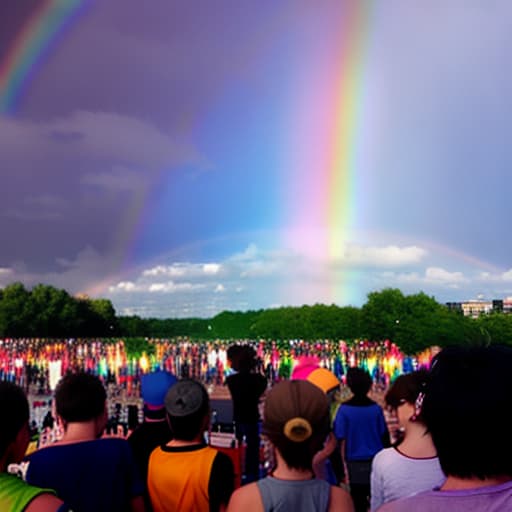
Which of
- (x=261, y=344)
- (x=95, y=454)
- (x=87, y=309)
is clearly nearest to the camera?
(x=95, y=454)

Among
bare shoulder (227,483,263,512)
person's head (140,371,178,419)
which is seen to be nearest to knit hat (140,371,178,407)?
person's head (140,371,178,419)

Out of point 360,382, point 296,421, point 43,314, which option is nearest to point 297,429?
point 296,421

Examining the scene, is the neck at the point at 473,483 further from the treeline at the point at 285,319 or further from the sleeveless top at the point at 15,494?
the treeline at the point at 285,319

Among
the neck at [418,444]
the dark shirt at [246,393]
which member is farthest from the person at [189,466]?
the dark shirt at [246,393]

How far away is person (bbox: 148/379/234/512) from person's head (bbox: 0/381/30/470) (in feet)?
3.42

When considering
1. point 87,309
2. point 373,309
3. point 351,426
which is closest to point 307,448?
point 351,426

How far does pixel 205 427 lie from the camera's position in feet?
10.8

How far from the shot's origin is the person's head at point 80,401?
3223 mm

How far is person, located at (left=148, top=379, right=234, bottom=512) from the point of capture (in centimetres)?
309

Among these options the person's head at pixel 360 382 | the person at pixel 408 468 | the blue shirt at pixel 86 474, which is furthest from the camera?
the person's head at pixel 360 382

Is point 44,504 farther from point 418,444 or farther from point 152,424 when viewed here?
point 418,444

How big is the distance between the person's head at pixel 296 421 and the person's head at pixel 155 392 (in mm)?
1375

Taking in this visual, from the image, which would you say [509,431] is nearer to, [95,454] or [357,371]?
[95,454]

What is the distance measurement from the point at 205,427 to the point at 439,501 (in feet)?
6.14
